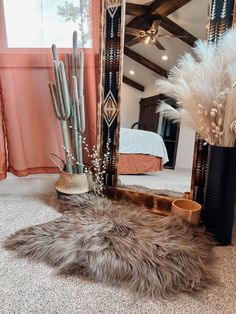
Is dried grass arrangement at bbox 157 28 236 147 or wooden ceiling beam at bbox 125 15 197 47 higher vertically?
Result: wooden ceiling beam at bbox 125 15 197 47

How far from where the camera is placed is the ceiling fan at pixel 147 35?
4.65ft

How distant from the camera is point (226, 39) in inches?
41.8

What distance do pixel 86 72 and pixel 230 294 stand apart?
1.50m

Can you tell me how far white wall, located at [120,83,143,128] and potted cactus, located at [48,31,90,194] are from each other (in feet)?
0.89

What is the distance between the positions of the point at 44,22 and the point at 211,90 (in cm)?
Answer: 126

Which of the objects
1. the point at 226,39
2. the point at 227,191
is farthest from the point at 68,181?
the point at 226,39

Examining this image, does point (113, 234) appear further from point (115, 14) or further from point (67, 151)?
point (115, 14)

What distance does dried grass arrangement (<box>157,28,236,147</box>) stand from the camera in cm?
105

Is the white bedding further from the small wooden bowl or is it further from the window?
the window

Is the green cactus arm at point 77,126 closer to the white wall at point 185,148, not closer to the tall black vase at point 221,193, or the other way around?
the white wall at point 185,148

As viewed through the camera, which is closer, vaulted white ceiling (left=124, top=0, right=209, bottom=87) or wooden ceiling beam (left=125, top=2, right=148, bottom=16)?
vaulted white ceiling (left=124, top=0, right=209, bottom=87)

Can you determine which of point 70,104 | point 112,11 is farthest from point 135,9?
point 70,104

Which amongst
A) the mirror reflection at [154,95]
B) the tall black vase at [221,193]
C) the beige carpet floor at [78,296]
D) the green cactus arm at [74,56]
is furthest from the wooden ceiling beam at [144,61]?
the beige carpet floor at [78,296]

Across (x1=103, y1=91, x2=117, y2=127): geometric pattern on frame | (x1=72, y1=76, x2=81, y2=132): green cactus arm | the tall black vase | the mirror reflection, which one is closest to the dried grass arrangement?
the tall black vase
